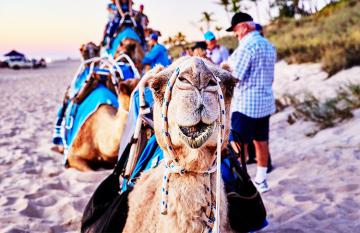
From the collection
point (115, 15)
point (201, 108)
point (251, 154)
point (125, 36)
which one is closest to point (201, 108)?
point (201, 108)

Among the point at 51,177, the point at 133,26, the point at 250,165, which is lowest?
the point at 250,165

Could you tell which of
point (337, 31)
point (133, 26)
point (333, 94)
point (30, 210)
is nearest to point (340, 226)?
point (30, 210)

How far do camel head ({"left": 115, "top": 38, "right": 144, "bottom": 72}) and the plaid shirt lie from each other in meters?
1.96

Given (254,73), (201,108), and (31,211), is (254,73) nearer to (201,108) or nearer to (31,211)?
(31,211)

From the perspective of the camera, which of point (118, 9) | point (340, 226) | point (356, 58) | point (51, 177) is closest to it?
point (340, 226)

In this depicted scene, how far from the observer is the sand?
13.2ft

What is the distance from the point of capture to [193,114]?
5.71ft

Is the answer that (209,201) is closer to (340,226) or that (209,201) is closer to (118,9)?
(340,226)

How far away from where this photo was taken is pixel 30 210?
4.44m

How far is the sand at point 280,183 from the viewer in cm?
402

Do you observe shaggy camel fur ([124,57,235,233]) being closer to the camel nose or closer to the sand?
the camel nose

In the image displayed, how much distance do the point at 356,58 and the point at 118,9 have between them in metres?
5.40

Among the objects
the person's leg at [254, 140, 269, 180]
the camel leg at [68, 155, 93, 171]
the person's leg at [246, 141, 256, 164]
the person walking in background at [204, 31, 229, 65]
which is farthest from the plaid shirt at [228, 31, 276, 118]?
the person walking in background at [204, 31, 229, 65]

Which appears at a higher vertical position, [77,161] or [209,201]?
[209,201]
